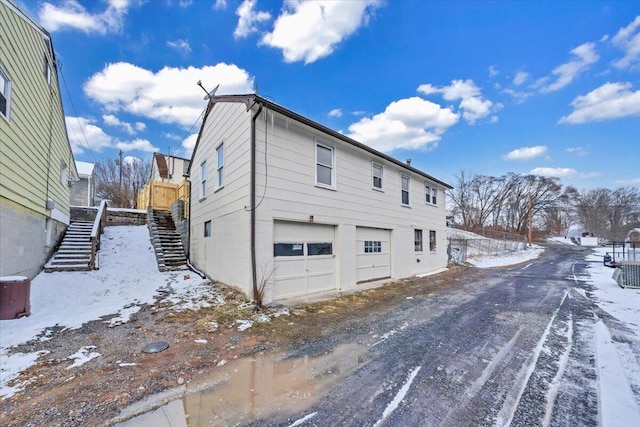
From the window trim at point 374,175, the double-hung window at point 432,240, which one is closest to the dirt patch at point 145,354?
the window trim at point 374,175

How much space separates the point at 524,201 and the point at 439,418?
→ 176 ft

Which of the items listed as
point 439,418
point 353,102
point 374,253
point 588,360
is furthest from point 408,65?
point 439,418

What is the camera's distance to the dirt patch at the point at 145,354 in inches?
112

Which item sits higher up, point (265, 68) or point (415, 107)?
point (415, 107)

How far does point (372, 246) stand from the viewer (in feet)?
35.7

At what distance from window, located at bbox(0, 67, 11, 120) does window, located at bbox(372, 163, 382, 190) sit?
1021 centimetres

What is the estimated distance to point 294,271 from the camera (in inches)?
311

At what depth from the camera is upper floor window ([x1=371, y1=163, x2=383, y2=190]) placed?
11.1 meters

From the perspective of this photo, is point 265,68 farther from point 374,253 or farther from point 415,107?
point 415,107

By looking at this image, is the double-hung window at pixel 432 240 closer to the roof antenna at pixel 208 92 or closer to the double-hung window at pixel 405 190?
the double-hung window at pixel 405 190

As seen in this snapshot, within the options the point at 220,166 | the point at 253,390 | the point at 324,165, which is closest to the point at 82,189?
the point at 220,166

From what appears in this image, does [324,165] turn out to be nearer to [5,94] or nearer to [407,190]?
[407,190]

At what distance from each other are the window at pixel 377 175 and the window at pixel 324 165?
2.64 metres

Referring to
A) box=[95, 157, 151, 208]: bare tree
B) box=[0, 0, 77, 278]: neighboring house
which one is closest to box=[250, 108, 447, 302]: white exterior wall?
box=[0, 0, 77, 278]: neighboring house
